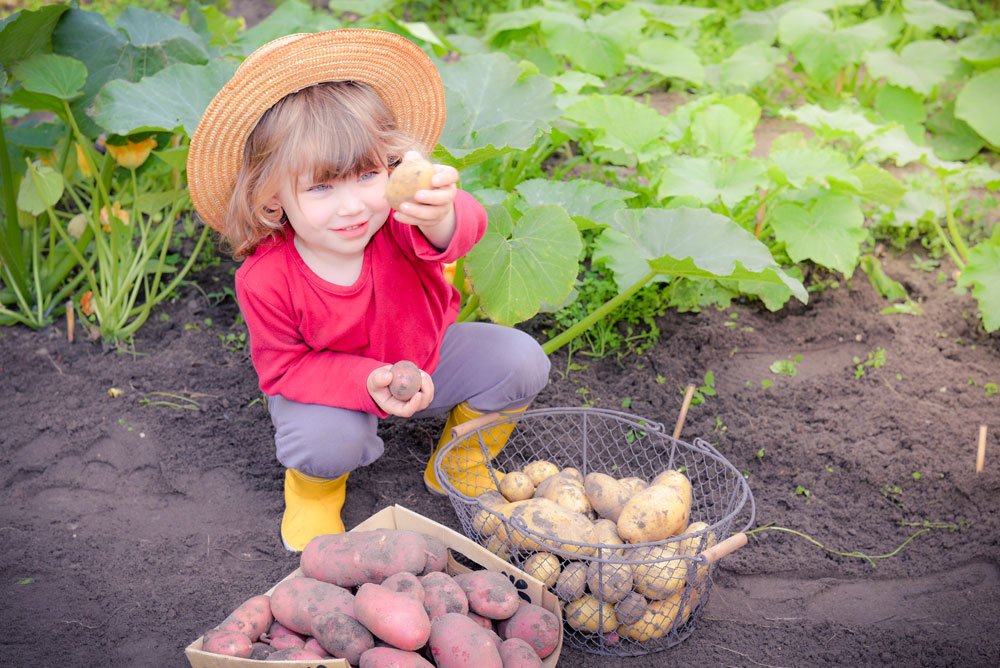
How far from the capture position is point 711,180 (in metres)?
3.25

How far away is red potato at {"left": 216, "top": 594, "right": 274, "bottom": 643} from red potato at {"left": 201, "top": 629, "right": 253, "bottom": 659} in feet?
0.10

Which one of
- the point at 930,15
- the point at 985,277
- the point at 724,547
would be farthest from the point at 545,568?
the point at 930,15

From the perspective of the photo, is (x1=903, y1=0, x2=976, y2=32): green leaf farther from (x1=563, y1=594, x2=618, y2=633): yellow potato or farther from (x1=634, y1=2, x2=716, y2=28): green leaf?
(x1=563, y1=594, x2=618, y2=633): yellow potato

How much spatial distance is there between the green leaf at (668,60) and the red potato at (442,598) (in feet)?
9.06

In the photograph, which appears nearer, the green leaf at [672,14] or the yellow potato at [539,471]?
the yellow potato at [539,471]

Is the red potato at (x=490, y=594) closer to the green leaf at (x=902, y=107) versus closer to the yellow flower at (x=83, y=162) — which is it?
the yellow flower at (x=83, y=162)

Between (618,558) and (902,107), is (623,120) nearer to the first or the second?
(902,107)

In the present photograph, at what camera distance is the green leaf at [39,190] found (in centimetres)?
304

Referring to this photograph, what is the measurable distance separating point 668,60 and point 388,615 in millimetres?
3108

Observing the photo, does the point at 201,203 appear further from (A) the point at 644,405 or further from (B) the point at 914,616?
(B) the point at 914,616

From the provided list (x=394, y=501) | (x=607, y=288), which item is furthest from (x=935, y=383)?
(x=394, y=501)

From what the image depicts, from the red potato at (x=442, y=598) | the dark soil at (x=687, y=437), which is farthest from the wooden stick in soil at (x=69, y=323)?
the red potato at (x=442, y=598)

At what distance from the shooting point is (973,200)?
3908 millimetres

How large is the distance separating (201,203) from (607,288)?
162 cm
